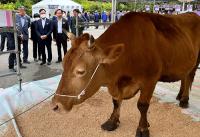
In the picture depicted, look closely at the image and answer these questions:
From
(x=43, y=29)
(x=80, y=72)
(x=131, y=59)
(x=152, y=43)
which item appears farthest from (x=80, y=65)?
(x=43, y=29)

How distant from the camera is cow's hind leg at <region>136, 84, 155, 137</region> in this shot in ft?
13.7

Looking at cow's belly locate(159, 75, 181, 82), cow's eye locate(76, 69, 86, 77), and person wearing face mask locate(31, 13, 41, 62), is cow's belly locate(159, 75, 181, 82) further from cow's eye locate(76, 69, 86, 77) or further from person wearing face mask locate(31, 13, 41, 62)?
person wearing face mask locate(31, 13, 41, 62)

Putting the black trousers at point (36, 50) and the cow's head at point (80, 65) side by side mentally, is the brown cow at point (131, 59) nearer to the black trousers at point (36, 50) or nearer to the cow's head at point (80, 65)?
the cow's head at point (80, 65)

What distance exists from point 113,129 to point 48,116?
112 centimetres

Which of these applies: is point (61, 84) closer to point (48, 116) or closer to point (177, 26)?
point (48, 116)

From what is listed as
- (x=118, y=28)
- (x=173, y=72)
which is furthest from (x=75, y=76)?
(x=173, y=72)

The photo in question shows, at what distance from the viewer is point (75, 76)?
3.26 meters

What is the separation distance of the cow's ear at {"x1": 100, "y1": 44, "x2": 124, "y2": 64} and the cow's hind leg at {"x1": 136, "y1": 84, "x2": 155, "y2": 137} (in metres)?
0.94

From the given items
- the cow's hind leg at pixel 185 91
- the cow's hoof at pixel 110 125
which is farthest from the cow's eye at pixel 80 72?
the cow's hind leg at pixel 185 91

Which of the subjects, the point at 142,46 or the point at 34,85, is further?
the point at 34,85

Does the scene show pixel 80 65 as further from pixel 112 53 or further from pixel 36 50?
pixel 36 50

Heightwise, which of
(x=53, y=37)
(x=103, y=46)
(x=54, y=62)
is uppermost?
(x=103, y=46)

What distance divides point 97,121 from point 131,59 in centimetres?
146

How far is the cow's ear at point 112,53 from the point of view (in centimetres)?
331
